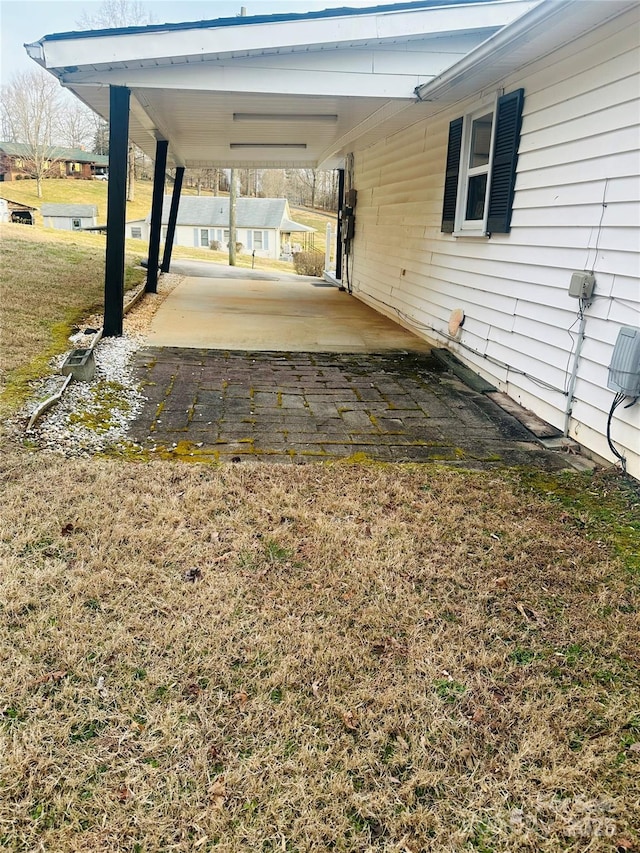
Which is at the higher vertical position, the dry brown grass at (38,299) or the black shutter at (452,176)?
the black shutter at (452,176)

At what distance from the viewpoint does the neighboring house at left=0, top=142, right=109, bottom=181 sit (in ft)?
161

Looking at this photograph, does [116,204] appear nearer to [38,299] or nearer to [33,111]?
[38,299]

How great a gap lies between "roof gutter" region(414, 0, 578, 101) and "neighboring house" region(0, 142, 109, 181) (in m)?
52.7

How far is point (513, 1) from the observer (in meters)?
5.05

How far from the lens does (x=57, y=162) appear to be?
5484 cm

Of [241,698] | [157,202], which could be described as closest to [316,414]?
[241,698]

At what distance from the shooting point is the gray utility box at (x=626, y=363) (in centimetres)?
314

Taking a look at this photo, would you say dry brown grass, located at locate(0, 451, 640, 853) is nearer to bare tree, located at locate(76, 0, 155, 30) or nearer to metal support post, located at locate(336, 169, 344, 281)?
metal support post, located at locate(336, 169, 344, 281)

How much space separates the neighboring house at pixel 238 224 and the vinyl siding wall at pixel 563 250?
124ft

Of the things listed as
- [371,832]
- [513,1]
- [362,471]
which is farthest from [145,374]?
[513,1]

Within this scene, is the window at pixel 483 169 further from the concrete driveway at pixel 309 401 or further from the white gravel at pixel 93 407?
the white gravel at pixel 93 407

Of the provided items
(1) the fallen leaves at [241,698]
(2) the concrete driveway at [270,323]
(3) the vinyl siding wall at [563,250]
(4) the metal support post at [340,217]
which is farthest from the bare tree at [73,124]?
(1) the fallen leaves at [241,698]

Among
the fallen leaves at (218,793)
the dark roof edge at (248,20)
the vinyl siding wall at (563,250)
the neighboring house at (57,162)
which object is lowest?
the fallen leaves at (218,793)

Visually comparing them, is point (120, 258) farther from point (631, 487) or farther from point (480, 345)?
point (631, 487)
